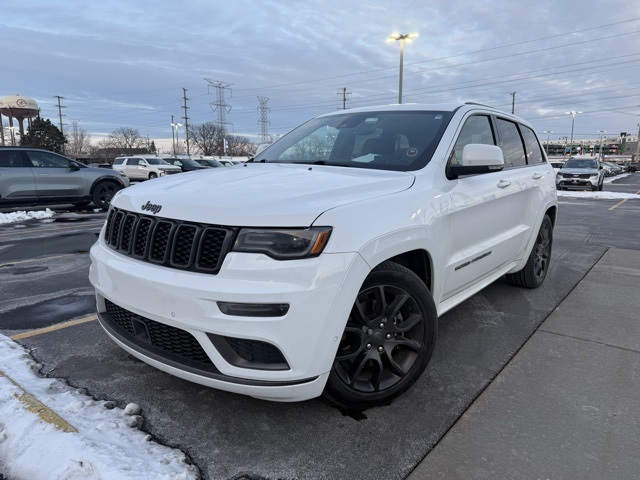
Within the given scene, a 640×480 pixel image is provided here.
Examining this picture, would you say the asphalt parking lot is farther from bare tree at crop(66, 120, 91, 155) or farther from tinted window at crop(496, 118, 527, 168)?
bare tree at crop(66, 120, 91, 155)

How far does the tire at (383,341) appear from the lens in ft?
7.94

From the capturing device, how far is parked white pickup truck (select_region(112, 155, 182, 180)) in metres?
30.3

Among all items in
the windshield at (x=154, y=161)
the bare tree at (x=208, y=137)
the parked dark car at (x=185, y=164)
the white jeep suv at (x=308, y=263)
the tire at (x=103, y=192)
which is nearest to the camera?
the white jeep suv at (x=308, y=263)

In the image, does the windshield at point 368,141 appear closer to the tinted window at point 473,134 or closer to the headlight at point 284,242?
the tinted window at point 473,134

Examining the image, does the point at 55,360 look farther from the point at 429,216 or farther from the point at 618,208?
the point at 618,208

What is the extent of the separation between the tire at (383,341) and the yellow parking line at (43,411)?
134 cm

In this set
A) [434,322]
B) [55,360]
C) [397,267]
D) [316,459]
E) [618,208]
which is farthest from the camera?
[618,208]

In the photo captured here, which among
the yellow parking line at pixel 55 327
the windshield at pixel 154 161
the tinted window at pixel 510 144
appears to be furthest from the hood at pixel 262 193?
the windshield at pixel 154 161

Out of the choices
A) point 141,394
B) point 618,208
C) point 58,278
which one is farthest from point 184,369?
point 618,208

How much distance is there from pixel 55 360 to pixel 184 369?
1.53 metres

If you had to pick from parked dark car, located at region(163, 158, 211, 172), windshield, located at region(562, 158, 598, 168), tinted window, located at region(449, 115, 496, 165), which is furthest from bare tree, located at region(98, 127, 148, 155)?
tinted window, located at region(449, 115, 496, 165)

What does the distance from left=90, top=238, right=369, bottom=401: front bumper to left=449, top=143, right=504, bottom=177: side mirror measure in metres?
1.25

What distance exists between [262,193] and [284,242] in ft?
1.37

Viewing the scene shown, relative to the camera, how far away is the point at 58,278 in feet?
17.5
